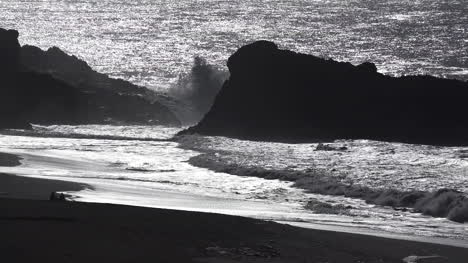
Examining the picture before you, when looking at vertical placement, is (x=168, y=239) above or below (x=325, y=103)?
below

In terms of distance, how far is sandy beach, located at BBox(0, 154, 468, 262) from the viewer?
43.1 feet

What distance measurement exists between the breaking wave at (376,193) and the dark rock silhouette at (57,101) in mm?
20069

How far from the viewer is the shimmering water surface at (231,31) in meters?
81.4

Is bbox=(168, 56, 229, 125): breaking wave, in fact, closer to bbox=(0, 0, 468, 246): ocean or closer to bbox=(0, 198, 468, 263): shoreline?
bbox=(0, 0, 468, 246): ocean

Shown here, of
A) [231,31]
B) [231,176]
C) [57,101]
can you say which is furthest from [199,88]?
[231,31]

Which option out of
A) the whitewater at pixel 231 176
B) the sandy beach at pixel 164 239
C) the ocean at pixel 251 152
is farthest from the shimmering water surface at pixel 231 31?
the sandy beach at pixel 164 239

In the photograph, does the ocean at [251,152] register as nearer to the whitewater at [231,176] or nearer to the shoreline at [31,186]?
the whitewater at [231,176]

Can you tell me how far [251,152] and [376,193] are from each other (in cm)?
1080

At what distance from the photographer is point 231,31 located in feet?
354

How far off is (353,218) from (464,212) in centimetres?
229

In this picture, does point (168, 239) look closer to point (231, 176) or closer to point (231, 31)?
point (231, 176)

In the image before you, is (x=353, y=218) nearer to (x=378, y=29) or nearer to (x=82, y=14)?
(x=378, y=29)

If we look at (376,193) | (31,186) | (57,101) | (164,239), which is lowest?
(164,239)

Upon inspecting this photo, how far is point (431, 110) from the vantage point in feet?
124
